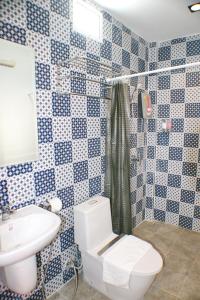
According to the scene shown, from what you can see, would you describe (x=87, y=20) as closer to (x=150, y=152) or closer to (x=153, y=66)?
(x=153, y=66)

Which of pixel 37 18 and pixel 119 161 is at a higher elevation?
pixel 37 18

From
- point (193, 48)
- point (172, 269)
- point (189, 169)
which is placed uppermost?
point (193, 48)

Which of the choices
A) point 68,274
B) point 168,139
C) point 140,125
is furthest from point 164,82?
point 68,274

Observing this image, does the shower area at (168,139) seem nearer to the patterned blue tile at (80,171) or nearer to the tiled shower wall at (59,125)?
the tiled shower wall at (59,125)

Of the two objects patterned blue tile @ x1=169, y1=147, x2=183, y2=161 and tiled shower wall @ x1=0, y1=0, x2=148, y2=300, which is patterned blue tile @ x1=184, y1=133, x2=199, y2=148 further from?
tiled shower wall @ x1=0, y1=0, x2=148, y2=300

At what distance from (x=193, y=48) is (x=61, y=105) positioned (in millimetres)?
1840

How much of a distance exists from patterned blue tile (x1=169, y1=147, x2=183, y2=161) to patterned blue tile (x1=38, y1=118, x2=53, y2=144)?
172cm

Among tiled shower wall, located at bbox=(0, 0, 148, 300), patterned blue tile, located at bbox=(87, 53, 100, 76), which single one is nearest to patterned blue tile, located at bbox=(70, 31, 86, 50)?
tiled shower wall, located at bbox=(0, 0, 148, 300)

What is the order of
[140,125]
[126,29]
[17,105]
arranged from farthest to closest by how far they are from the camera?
[140,125], [126,29], [17,105]

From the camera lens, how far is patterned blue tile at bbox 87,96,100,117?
199 centimetres

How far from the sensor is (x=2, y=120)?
139cm

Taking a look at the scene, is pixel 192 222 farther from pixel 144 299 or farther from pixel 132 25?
pixel 132 25

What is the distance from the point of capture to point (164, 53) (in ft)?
9.12

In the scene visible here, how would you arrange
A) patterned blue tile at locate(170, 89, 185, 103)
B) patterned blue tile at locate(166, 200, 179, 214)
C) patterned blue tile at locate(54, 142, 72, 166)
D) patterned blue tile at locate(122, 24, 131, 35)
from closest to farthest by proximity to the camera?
patterned blue tile at locate(54, 142, 72, 166), patterned blue tile at locate(122, 24, 131, 35), patterned blue tile at locate(170, 89, 185, 103), patterned blue tile at locate(166, 200, 179, 214)
